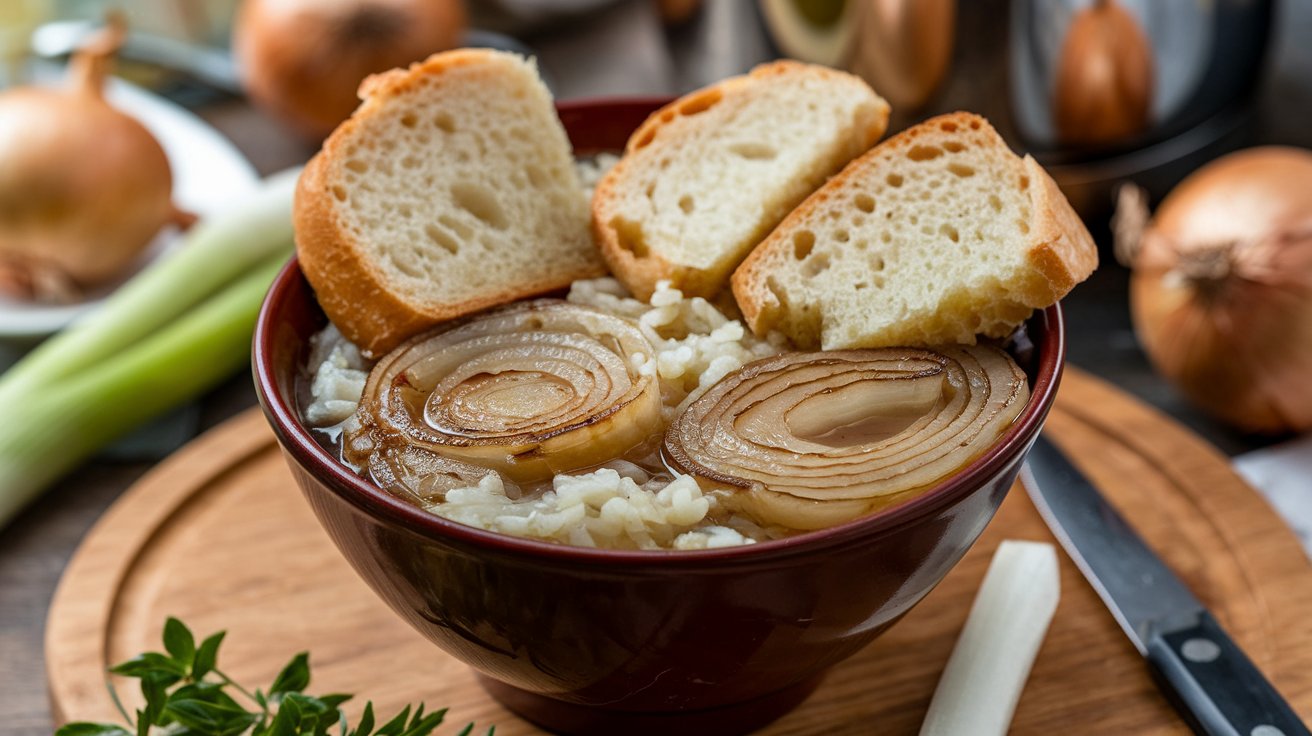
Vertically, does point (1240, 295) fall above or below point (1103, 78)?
below

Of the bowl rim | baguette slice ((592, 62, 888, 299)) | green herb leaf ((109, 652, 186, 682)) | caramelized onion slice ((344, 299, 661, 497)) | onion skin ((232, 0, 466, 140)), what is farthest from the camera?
onion skin ((232, 0, 466, 140))

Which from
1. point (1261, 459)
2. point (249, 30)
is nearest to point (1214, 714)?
point (1261, 459)

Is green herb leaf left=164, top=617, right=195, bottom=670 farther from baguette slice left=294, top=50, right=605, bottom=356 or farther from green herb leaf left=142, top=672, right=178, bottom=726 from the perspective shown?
baguette slice left=294, top=50, right=605, bottom=356

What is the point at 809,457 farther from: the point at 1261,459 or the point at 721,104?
the point at 1261,459

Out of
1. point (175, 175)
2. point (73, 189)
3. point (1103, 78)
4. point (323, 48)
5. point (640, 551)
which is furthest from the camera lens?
point (323, 48)

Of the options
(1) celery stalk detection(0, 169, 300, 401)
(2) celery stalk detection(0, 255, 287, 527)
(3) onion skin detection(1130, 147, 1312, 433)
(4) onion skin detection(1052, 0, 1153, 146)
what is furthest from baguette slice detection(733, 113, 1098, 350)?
(1) celery stalk detection(0, 169, 300, 401)

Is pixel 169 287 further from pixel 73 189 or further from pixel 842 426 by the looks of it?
pixel 842 426

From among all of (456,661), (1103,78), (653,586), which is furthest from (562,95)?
(653,586)
